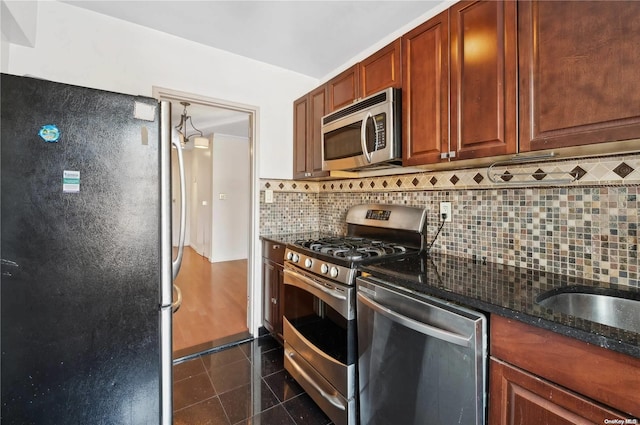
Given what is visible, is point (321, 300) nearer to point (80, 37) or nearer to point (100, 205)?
point (100, 205)

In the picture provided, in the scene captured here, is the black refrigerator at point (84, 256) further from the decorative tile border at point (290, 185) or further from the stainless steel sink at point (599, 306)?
the stainless steel sink at point (599, 306)

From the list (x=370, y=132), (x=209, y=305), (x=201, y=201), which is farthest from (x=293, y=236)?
(x=201, y=201)

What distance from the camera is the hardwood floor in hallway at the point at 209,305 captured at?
8.21 feet

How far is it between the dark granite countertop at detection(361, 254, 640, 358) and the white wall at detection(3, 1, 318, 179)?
1731 mm

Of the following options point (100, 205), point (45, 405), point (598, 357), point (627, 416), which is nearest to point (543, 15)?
point (598, 357)

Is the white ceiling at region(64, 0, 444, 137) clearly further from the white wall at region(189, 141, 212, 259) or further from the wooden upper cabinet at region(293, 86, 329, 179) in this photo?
the white wall at region(189, 141, 212, 259)

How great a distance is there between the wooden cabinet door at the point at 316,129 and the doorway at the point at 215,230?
54 cm

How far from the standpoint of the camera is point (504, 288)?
1.07 m

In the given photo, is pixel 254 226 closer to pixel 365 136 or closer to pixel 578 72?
pixel 365 136

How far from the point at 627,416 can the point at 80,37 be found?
3.11 m

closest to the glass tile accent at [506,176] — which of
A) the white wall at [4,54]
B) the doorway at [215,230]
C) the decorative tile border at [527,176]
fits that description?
the decorative tile border at [527,176]

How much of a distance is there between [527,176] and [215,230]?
4925mm

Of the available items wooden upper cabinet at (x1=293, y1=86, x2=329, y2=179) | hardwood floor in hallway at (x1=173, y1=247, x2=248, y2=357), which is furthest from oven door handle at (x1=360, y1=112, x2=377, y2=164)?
hardwood floor in hallway at (x1=173, y1=247, x2=248, y2=357)

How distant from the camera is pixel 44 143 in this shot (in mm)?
1001
